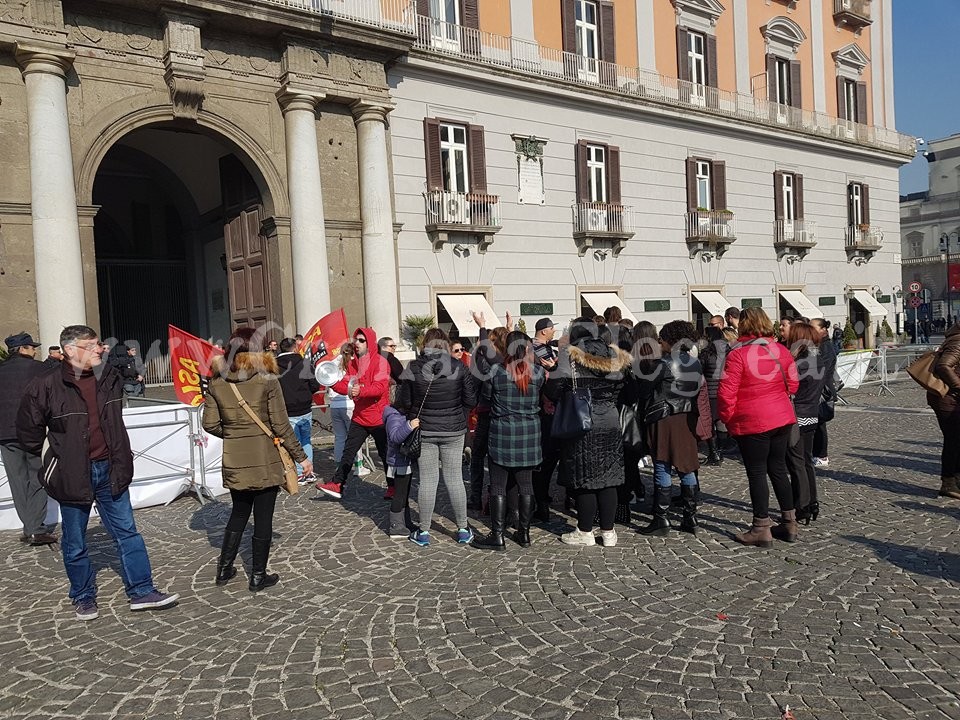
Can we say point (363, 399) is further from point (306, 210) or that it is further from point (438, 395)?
point (306, 210)

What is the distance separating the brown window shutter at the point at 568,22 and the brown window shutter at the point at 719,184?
242 inches

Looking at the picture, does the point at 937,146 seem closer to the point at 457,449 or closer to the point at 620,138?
the point at 620,138

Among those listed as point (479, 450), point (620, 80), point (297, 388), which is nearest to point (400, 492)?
point (479, 450)

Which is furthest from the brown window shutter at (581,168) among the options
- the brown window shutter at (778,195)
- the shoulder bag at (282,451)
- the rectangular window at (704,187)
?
the shoulder bag at (282,451)

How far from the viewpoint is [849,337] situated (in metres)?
24.3

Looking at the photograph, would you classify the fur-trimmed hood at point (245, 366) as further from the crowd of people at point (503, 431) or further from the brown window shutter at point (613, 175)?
the brown window shutter at point (613, 175)

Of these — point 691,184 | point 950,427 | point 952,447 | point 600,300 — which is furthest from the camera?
point 691,184

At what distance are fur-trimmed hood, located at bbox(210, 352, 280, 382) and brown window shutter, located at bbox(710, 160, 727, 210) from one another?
19.6 m

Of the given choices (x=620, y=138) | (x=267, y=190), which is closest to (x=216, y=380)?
(x=267, y=190)

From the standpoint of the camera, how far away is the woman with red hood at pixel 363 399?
7.38 metres

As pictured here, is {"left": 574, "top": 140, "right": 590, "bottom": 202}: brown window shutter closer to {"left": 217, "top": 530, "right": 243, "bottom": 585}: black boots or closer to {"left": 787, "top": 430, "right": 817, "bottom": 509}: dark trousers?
{"left": 787, "top": 430, "right": 817, "bottom": 509}: dark trousers

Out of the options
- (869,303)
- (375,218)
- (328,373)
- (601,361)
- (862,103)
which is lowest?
(328,373)

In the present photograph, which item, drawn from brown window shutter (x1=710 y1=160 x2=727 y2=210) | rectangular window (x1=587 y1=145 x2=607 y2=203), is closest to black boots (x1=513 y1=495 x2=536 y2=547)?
rectangular window (x1=587 y1=145 x2=607 y2=203)

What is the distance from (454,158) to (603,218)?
4.61m
